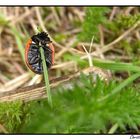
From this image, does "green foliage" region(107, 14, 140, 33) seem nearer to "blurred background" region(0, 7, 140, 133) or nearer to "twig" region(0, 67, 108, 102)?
"blurred background" region(0, 7, 140, 133)

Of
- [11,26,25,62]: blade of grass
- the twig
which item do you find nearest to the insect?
the twig

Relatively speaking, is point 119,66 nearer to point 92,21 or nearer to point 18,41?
point 92,21

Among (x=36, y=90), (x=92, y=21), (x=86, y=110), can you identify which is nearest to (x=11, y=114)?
(x=36, y=90)

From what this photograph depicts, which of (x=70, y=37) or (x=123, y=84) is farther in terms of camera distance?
(x=70, y=37)

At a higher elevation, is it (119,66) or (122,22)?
(122,22)
